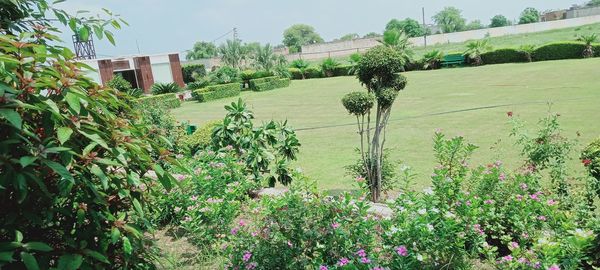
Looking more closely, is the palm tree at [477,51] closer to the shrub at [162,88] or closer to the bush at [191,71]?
the shrub at [162,88]

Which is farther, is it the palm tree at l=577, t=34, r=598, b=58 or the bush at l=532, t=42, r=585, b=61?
the bush at l=532, t=42, r=585, b=61

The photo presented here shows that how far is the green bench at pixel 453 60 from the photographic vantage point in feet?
95.5

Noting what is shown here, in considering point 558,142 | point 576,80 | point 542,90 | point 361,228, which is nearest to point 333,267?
point 361,228

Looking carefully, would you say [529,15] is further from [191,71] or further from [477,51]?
[191,71]

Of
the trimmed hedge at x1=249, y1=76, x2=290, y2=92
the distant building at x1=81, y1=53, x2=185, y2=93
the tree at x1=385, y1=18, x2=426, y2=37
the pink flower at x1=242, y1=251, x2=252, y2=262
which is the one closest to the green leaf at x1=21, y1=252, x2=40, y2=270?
the pink flower at x1=242, y1=251, x2=252, y2=262

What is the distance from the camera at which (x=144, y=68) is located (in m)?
30.7

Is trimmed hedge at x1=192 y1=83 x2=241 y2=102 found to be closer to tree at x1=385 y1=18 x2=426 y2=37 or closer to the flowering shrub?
the flowering shrub

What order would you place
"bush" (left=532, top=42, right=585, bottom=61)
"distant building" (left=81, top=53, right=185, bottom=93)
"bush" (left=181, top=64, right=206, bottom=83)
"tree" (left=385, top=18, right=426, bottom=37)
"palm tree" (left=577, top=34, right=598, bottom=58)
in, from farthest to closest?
"tree" (left=385, top=18, right=426, bottom=37), "bush" (left=181, top=64, right=206, bottom=83), "distant building" (left=81, top=53, right=185, bottom=93), "bush" (left=532, top=42, right=585, bottom=61), "palm tree" (left=577, top=34, right=598, bottom=58)

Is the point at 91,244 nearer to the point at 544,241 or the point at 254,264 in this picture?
the point at 254,264

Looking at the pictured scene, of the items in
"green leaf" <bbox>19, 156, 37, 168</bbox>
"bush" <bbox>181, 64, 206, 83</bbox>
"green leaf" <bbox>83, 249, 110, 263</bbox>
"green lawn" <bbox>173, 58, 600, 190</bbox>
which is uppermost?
"bush" <bbox>181, 64, 206, 83</bbox>

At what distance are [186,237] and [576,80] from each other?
1669 centimetres

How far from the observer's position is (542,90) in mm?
14391

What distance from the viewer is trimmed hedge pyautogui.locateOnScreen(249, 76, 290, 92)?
1054 inches

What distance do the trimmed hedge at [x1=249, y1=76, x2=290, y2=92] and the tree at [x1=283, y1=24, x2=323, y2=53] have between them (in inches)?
4349
